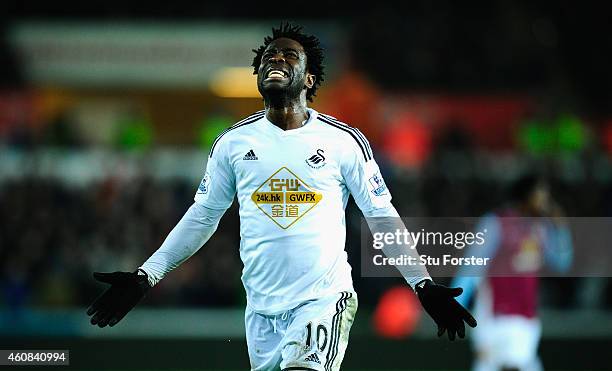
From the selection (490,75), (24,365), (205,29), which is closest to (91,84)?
(205,29)

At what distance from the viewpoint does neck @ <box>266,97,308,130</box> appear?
16.9 feet

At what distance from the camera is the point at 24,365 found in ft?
26.3

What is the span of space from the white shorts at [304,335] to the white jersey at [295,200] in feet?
0.17

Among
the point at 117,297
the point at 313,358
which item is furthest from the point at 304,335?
the point at 117,297

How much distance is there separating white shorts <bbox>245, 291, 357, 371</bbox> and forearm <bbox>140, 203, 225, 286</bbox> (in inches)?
18.7

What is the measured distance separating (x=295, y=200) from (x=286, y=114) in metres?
0.45

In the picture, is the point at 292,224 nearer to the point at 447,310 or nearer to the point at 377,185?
the point at 377,185

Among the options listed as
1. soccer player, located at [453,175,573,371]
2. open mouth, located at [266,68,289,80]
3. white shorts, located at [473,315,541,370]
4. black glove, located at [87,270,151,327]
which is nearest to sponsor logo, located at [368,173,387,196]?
open mouth, located at [266,68,289,80]

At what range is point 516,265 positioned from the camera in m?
8.21

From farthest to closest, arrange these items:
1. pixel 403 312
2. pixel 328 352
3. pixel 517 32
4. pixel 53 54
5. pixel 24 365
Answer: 1. pixel 517 32
2. pixel 53 54
3. pixel 403 312
4. pixel 24 365
5. pixel 328 352

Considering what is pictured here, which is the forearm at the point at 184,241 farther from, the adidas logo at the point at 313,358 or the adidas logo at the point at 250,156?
the adidas logo at the point at 313,358

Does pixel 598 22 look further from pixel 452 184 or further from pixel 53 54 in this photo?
pixel 53 54

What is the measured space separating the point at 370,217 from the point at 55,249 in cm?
732

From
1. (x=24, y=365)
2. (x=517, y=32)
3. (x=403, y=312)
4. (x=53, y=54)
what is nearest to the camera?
(x=24, y=365)
